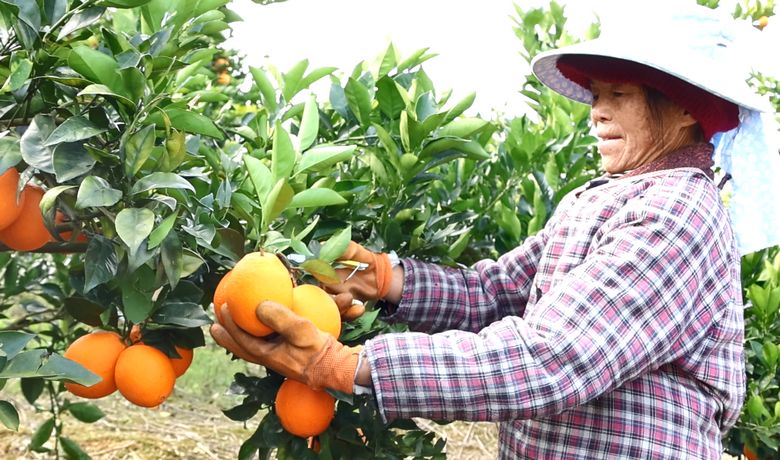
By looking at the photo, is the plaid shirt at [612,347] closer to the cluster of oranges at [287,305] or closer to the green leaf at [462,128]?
the cluster of oranges at [287,305]

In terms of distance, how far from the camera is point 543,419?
1254 mm

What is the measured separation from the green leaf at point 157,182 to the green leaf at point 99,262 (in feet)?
0.28

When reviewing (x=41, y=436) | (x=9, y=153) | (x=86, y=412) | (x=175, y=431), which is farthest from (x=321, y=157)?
(x=175, y=431)

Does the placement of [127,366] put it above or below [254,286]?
below

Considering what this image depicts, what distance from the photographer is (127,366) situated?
3.53 ft

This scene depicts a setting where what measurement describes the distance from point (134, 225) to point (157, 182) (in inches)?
2.4

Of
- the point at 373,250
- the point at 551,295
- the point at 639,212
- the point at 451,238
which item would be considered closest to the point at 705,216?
the point at 639,212

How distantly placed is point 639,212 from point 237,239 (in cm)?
55

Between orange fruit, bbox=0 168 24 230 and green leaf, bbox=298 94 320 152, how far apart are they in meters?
0.38

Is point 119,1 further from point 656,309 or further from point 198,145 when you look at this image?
point 656,309

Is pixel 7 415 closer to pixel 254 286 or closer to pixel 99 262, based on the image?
pixel 99 262

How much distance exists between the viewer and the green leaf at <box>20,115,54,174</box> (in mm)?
891

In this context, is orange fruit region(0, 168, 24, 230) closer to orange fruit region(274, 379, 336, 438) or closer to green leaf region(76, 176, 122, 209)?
green leaf region(76, 176, 122, 209)

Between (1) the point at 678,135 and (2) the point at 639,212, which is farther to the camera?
(1) the point at 678,135
